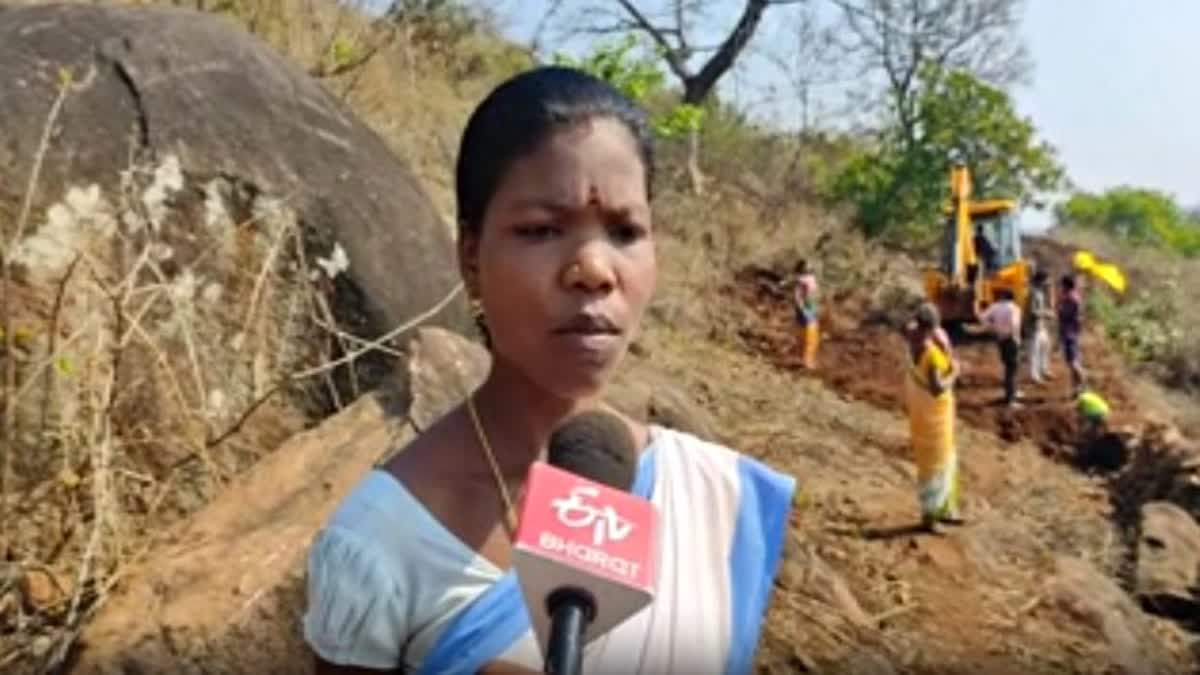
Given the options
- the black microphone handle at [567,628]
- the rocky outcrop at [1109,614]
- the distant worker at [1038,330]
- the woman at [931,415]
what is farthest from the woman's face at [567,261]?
the distant worker at [1038,330]

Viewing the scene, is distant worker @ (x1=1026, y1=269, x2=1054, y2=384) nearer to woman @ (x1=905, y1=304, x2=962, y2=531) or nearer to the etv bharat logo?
woman @ (x1=905, y1=304, x2=962, y2=531)

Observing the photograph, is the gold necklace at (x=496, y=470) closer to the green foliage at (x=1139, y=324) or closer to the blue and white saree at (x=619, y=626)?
the blue and white saree at (x=619, y=626)

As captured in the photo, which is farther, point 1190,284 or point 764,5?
point 1190,284

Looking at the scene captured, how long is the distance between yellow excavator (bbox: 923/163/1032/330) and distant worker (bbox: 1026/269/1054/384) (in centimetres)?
22

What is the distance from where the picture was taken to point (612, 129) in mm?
1516

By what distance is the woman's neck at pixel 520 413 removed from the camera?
1.54 meters

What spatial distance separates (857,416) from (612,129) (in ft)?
41.0

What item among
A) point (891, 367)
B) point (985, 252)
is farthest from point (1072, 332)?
point (985, 252)

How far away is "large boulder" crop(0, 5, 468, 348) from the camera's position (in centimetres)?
479

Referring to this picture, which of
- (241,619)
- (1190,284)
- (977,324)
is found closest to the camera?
(241,619)

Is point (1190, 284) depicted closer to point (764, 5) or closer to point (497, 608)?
point (764, 5)

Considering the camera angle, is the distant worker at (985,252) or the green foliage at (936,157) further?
the green foliage at (936,157)

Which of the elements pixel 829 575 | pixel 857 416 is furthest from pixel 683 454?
pixel 857 416

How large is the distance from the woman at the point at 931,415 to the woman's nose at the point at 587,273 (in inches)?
298
